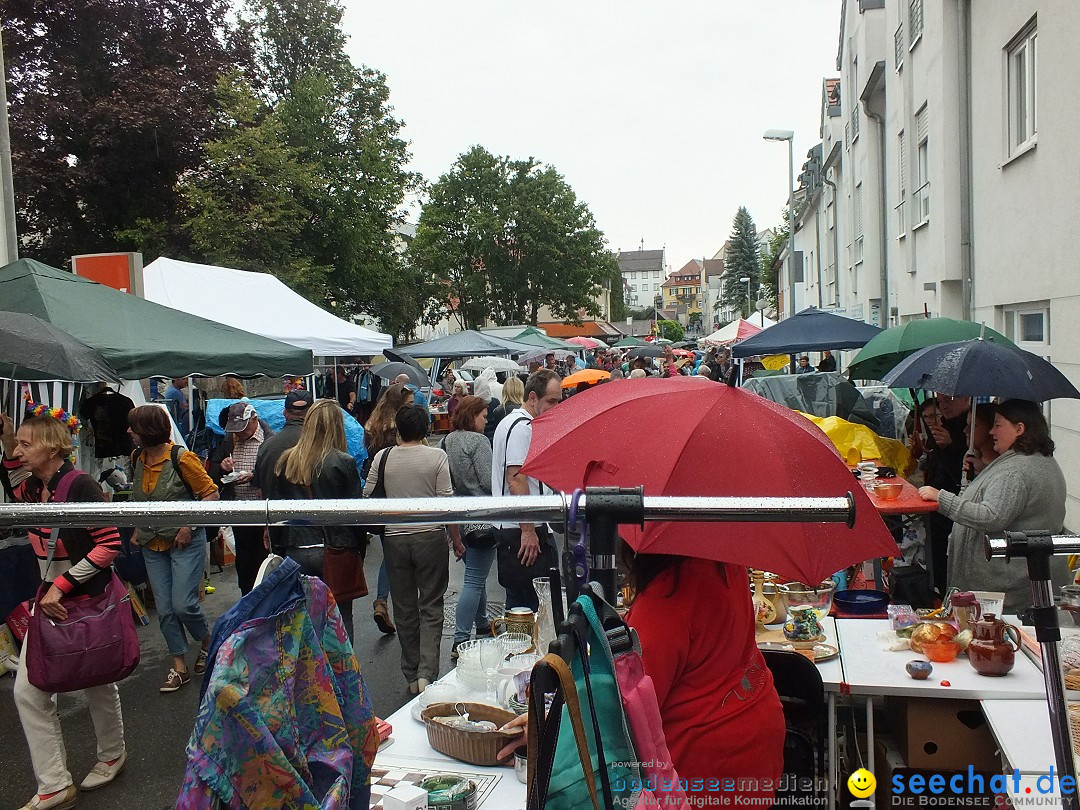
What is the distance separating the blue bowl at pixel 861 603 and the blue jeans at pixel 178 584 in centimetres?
426

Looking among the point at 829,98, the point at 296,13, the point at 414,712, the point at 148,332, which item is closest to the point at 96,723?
the point at 414,712

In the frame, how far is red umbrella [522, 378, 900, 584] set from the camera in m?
2.29

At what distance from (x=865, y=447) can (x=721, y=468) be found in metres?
6.02

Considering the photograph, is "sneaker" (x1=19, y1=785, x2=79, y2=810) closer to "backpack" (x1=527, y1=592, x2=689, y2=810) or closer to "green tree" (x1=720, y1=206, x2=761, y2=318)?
"backpack" (x1=527, y1=592, x2=689, y2=810)

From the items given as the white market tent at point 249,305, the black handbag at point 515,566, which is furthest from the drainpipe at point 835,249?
the black handbag at point 515,566

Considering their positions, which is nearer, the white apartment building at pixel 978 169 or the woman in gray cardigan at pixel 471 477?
the woman in gray cardigan at pixel 471 477

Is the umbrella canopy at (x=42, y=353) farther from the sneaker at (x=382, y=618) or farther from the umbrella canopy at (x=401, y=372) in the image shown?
the umbrella canopy at (x=401, y=372)

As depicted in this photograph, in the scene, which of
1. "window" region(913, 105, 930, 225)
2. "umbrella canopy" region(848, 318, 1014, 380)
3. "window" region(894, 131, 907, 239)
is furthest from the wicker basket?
"window" region(894, 131, 907, 239)

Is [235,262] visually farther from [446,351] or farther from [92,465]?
[92,465]

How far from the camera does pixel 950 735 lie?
3.83 m

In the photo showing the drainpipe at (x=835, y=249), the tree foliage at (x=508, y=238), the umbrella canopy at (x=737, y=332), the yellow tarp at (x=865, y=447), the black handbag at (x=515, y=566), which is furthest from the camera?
the tree foliage at (x=508, y=238)

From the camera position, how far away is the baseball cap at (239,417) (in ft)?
29.1

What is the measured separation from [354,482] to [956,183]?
9950 millimetres

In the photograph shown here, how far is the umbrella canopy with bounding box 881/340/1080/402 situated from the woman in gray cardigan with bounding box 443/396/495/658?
3.15 metres
